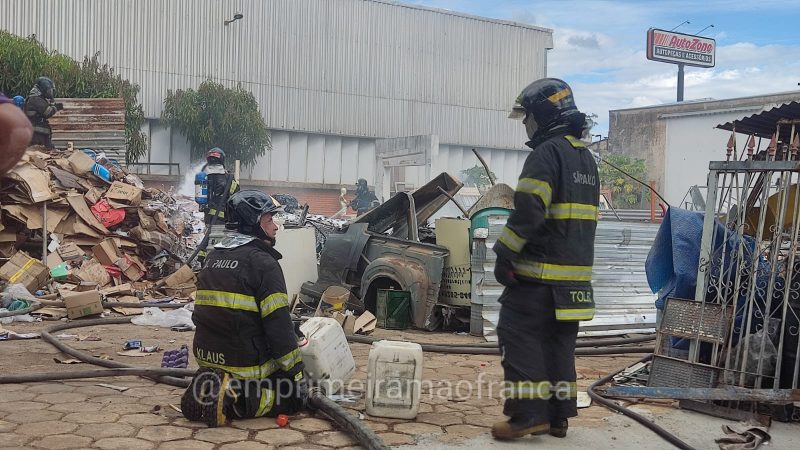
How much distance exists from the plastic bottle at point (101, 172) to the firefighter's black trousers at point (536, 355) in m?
9.11

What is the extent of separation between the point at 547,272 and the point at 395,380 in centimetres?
114

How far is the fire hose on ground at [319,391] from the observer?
4039mm

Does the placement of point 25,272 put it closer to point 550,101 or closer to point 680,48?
point 550,101

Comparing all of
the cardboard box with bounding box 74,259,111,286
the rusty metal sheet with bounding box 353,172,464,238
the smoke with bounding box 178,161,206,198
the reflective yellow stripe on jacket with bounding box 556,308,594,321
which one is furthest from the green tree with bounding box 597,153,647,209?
the reflective yellow stripe on jacket with bounding box 556,308,594,321

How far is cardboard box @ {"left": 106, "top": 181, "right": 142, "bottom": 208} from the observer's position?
1123 cm

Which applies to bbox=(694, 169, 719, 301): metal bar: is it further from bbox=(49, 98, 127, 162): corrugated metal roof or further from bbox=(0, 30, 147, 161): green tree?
bbox=(0, 30, 147, 161): green tree

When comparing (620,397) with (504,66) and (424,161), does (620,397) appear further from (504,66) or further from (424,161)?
(504,66)

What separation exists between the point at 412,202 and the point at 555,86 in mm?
4755

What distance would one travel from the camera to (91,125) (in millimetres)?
14664

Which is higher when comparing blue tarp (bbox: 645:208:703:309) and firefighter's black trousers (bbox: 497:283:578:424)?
blue tarp (bbox: 645:208:703:309)

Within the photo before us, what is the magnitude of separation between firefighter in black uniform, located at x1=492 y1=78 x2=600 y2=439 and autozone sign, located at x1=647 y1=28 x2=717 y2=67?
48.6m

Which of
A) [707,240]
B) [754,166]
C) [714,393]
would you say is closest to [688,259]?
[707,240]

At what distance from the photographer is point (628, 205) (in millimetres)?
35906

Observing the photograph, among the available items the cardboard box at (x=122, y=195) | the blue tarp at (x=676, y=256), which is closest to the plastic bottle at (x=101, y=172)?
the cardboard box at (x=122, y=195)
